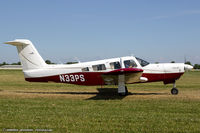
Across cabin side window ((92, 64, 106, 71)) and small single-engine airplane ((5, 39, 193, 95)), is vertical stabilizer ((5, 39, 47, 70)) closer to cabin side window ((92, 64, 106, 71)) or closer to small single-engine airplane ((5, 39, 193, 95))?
small single-engine airplane ((5, 39, 193, 95))

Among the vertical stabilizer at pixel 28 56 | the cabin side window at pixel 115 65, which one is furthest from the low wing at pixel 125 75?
the vertical stabilizer at pixel 28 56

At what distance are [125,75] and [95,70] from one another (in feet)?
7.70

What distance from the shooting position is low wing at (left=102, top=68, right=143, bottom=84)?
10.8 metres

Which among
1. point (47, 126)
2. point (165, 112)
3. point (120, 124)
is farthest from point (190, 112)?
point (47, 126)

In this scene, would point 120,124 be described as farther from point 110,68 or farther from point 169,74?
point 169,74

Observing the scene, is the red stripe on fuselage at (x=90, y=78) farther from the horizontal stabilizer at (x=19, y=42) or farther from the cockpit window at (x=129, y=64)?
the horizontal stabilizer at (x=19, y=42)

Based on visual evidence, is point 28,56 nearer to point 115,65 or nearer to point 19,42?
point 19,42

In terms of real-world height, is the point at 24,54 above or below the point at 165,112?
above

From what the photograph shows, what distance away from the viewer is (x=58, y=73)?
537 inches

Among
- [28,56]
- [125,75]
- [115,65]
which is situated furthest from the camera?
[28,56]

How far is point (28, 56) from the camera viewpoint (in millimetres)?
13758

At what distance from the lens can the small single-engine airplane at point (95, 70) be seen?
1265 cm

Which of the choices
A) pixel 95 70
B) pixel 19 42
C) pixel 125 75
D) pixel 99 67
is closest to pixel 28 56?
pixel 19 42

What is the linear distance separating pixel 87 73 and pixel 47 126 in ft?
24.9
